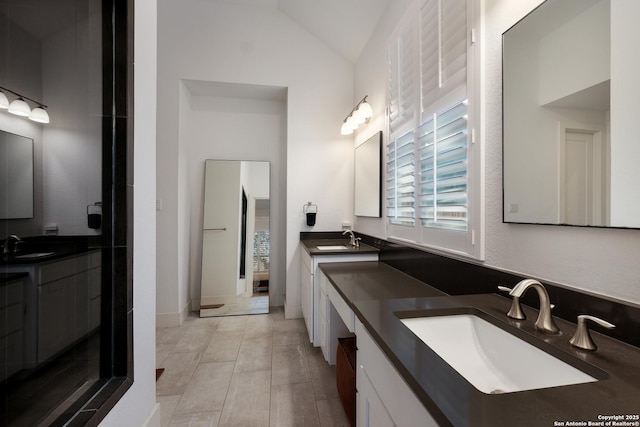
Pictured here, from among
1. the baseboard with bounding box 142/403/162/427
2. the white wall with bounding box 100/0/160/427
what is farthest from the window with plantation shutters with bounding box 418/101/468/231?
the baseboard with bounding box 142/403/162/427

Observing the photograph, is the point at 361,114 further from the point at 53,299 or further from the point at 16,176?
the point at 53,299

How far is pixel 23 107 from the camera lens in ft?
2.64

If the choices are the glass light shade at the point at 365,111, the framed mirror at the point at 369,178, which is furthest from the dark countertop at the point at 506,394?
the glass light shade at the point at 365,111

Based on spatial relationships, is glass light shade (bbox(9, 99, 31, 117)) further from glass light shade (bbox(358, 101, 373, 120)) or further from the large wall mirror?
glass light shade (bbox(358, 101, 373, 120))

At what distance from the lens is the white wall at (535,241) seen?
0.72m

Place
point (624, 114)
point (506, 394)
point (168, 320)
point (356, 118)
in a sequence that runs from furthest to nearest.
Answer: point (168, 320), point (356, 118), point (624, 114), point (506, 394)

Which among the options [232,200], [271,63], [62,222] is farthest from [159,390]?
[271,63]

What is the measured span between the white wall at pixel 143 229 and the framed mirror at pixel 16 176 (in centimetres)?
41

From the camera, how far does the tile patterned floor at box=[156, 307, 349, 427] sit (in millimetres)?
1561

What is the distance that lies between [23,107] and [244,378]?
1.94 m

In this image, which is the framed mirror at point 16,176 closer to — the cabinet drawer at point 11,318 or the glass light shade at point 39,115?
the glass light shade at point 39,115

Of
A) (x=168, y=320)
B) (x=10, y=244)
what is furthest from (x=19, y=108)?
(x=168, y=320)

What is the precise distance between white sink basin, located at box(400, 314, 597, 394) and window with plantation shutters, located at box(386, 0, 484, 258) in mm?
378

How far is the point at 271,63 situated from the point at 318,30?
0.64m
